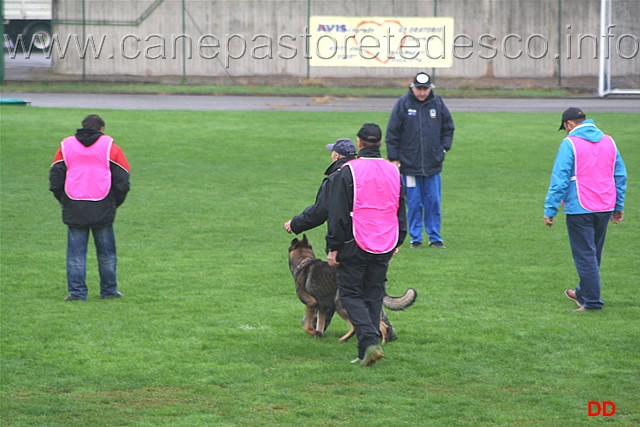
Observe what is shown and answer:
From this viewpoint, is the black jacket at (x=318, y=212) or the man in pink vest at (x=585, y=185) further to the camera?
the man in pink vest at (x=585, y=185)

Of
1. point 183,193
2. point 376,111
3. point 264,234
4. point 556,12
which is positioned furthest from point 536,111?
point 264,234

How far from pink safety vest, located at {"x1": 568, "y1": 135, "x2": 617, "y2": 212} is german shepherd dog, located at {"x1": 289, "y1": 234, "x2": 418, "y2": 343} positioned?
7.07 feet

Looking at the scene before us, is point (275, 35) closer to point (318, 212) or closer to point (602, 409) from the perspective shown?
point (318, 212)

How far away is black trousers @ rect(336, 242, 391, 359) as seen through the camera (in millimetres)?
8617

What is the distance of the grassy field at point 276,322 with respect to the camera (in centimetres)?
771

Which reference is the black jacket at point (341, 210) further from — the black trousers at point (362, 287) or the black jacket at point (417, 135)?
the black jacket at point (417, 135)

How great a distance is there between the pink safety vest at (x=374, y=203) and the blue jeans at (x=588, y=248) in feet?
8.74

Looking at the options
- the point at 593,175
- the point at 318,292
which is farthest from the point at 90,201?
the point at 593,175

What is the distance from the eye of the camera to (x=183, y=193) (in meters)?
18.8

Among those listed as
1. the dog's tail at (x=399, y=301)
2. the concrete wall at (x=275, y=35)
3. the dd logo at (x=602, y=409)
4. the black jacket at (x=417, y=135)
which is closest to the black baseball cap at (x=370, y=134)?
the dog's tail at (x=399, y=301)

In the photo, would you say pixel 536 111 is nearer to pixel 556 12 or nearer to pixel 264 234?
pixel 556 12

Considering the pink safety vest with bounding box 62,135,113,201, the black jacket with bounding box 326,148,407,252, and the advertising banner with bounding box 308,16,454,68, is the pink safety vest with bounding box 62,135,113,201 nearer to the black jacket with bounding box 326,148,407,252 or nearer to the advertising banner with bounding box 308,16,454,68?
the black jacket with bounding box 326,148,407,252

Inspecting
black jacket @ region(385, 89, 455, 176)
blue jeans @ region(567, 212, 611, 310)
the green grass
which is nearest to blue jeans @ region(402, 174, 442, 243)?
black jacket @ region(385, 89, 455, 176)

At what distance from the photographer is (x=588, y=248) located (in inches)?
415
